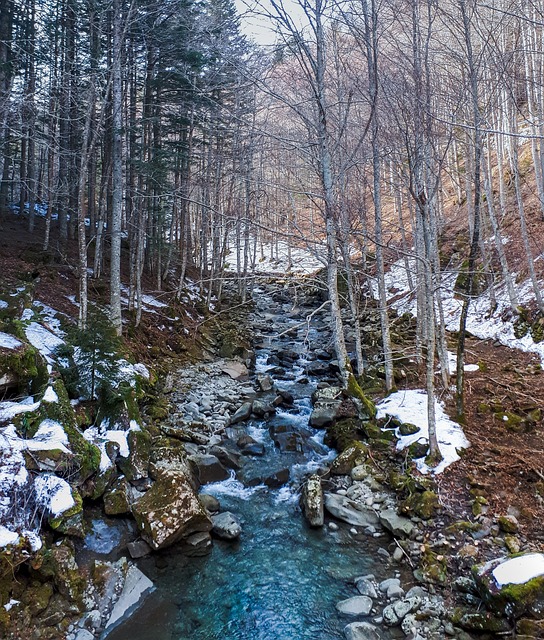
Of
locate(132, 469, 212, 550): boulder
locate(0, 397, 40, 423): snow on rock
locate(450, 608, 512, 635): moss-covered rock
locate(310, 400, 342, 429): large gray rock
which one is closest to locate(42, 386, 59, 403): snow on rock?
locate(0, 397, 40, 423): snow on rock

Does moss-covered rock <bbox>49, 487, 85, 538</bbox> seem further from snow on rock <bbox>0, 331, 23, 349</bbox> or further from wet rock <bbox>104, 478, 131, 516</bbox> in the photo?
snow on rock <bbox>0, 331, 23, 349</bbox>

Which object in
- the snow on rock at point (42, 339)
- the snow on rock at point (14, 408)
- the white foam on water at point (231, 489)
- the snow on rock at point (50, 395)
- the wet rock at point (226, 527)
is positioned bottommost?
the wet rock at point (226, 527)

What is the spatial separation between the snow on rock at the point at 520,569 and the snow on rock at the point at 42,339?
7804mm

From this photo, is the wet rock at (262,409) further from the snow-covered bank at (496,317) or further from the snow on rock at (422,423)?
the snow-covered bank at (496,317)

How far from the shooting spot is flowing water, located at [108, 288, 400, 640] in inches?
181

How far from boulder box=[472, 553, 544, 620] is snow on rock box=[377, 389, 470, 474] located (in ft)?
7.69

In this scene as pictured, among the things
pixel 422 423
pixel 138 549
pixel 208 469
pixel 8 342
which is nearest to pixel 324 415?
pixel 422 423

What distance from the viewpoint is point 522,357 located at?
1103cm

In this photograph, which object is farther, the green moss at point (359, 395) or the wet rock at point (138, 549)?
the green moss at point (359, 395)

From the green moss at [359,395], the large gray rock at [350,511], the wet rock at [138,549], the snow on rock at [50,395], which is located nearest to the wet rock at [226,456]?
the large gray rock at [350,511]

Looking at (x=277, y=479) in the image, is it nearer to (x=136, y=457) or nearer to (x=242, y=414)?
(x=242, y=414)

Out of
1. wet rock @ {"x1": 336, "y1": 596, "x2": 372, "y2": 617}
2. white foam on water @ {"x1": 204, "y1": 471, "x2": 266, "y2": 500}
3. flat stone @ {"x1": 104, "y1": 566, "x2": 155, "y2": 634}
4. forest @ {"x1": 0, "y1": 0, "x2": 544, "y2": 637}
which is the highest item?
forest @ {"x1": 0, "y1": 0, "x2": 544, "y2": 637}

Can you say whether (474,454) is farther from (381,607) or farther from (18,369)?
(18,369)

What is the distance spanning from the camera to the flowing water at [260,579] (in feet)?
15.1
